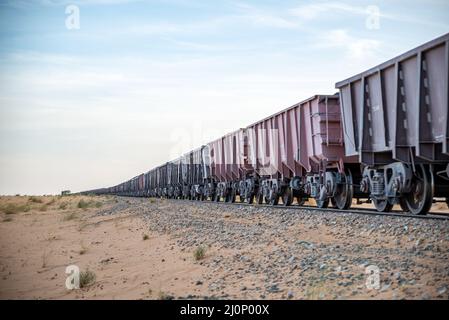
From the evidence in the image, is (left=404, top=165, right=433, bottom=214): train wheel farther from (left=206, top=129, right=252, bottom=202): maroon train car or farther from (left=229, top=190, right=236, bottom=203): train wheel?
(left=229, top=190, right=236, bottom=203): train wheel

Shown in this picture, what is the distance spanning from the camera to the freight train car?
8.64 metres

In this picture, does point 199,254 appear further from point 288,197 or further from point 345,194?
point 288,197

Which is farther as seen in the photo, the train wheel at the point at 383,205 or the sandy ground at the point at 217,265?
the train wheel at the point at 383,205

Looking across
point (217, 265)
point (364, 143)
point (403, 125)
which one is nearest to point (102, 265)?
point (217, 265)

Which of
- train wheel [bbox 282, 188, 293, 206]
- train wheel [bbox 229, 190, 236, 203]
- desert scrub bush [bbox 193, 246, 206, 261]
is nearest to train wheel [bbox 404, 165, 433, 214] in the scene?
desert scrub bush [bbox 193, 246, 206, 261]

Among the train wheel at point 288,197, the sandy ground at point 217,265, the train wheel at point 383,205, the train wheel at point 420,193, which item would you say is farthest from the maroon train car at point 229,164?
the train wheel at point 420,193

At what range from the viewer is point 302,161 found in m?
15.3

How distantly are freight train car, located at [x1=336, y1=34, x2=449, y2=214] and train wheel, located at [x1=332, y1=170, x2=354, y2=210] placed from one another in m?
1.32

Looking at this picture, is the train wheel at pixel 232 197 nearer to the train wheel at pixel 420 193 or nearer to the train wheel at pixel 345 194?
the train wheel at pixel 345 194

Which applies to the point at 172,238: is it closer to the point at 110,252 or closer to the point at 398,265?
the point at 110,252

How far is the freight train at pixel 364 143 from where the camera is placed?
892 cm

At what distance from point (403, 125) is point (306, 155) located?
5313 millimetres

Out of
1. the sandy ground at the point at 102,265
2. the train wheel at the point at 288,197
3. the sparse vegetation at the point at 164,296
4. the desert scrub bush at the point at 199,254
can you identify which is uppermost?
the train wheel at the point at 288,197

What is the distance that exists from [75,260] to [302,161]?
761 centimetres
